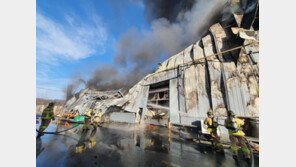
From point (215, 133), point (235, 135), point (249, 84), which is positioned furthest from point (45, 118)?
point (249, 84)

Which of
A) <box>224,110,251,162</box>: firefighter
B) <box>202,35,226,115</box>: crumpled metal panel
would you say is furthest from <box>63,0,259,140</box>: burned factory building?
<box>224,110,251,162</box>: firefighter

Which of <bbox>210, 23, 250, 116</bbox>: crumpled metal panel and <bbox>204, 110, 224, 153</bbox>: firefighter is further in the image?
<bbox>210, 23, 250, 116</bbox>: crumpled metal panel

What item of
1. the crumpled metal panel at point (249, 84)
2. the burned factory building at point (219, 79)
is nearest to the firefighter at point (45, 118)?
the burned factory building at point (219, 79)

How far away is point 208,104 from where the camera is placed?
8.91 metres

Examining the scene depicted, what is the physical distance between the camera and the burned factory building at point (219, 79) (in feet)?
25.5

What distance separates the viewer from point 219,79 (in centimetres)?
891

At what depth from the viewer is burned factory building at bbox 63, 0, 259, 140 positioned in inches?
306

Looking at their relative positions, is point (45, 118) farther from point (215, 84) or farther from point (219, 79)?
point (219, 79)

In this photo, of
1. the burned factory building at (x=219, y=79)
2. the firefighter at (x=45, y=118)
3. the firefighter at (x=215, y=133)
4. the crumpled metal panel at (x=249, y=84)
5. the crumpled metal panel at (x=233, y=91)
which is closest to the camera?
the firefighter at (x=215, y=133)

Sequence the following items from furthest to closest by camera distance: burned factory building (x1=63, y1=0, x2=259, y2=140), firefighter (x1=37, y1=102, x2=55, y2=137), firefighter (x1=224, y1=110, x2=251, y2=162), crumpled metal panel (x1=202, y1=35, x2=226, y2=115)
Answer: crumpled metal panel (x1=202, y1=35, x2=226, y2=115)
burned factory building (x1=63, y1=0, x2=259, y2=140)
firefighter (x1=37, y1=102, x2=55, y2=137)
firefighter (x1=224, y1=110, x2=251, y2=162)

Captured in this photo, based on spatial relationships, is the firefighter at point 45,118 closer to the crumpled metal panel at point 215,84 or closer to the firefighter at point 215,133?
the firefighter at point 215,133

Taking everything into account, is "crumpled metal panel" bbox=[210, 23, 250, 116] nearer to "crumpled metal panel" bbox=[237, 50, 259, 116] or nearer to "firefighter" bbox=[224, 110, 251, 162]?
"crumpled metal panel" bbox=[237, 50, 259, 116]

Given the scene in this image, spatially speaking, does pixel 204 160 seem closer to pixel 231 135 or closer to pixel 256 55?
pixel 231 135

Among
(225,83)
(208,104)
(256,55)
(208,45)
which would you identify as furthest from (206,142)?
(208,45)
